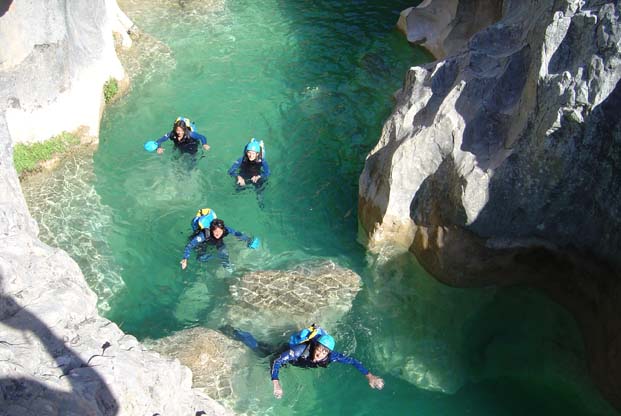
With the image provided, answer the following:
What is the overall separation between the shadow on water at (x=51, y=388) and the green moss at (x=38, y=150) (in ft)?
20.0

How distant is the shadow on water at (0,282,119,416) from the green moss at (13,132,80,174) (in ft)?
20.0

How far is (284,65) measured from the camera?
1599 centimetres

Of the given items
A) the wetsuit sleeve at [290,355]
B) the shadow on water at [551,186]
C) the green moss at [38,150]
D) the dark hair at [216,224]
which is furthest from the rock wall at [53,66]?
the shadow on water at [551,186]

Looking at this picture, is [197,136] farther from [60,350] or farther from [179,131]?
[60,350]

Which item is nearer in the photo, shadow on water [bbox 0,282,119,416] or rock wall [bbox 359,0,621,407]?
shadow on water [bbox 0,282,119,416]

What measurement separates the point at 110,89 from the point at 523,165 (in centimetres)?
936

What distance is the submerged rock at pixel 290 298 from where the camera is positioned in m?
9.96

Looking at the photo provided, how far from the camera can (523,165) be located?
8984 mm

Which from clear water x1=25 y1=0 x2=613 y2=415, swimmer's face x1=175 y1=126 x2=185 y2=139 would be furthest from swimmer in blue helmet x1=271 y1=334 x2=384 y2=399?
swimmer's face x1=175 y1=126 x2=185 y2=139

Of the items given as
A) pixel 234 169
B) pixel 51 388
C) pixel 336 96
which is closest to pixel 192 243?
pixel 234 169

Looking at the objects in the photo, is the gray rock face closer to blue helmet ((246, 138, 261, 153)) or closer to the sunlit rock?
blue helmet ((246, 138, 261, 153))

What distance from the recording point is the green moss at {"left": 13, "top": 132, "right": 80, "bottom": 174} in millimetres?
12398

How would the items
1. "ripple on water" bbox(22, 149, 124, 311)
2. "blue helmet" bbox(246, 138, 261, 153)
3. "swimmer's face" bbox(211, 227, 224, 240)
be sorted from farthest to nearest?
"blue helmet" bbox(246, 138, 261, 153)
"ripple on water" bbox(22, 149, 124, 311)
"swimmer's face" bbox(211, 227, 224, 240)

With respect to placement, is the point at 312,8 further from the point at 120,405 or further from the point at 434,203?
the point at 120,405
